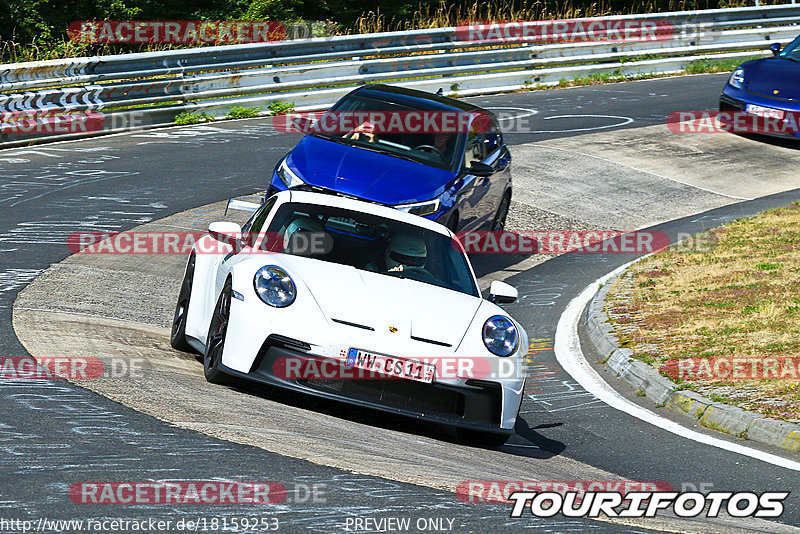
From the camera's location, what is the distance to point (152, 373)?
7.11m

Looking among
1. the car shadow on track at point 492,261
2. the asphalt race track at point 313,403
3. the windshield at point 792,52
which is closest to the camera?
the asphalt race track at point 313,403

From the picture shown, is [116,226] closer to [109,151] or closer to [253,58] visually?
[109,151]

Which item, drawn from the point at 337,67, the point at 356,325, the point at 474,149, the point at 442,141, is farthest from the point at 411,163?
the point at 337,67

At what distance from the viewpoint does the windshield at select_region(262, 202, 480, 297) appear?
782cm

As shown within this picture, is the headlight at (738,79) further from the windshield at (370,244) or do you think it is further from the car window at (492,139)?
the windshield at (370,244)

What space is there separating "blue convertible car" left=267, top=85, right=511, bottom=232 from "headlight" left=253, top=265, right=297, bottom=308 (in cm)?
360

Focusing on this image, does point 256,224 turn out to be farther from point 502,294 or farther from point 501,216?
point 501,216

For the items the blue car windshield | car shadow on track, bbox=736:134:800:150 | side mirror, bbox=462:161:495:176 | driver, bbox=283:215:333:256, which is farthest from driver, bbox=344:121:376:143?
car shadow on track, bbox=736:134:800:150

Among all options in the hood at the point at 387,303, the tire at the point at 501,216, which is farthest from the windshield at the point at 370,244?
the tire at the point at 501,216

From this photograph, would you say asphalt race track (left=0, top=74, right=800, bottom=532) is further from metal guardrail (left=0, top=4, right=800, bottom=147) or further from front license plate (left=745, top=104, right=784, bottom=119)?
front license plate (left=745, top=104, right=784, bottom=119)

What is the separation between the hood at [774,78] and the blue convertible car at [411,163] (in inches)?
302

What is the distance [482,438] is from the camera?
7.10m

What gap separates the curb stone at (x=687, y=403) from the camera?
745 cm

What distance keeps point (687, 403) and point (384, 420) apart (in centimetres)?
247
